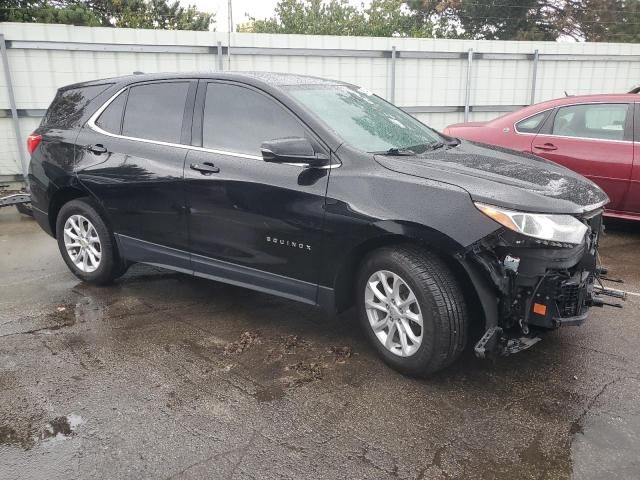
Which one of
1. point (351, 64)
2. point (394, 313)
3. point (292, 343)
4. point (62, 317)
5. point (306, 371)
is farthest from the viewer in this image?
point (351, 64)

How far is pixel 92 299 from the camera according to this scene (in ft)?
14.8

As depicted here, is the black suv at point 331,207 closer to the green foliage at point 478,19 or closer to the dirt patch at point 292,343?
the dirt patch at point 292,343

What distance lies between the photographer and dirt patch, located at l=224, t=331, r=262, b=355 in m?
3.56

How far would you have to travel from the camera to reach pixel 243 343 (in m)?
3.66

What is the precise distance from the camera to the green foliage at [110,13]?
17.1 meters

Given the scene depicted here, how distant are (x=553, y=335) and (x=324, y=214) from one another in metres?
1.80

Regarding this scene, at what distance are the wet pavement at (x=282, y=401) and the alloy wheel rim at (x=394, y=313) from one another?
0.21 meters

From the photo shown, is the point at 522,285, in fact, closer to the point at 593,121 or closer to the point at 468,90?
the point at 593,121

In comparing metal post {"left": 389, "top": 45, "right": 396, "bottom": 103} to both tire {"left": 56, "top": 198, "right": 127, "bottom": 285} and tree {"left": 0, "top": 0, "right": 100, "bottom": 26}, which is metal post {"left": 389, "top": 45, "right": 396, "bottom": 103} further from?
Answer: tree {"left": 0, "top": 0, "right": 100, "bottom": 26}

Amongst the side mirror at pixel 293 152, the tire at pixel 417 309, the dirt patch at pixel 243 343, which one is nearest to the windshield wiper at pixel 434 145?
the side mirror at pixel 293 152

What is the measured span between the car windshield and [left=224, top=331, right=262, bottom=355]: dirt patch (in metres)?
1.45

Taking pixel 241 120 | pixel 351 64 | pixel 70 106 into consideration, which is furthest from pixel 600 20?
pixel 241 120

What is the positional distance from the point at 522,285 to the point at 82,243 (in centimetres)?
364

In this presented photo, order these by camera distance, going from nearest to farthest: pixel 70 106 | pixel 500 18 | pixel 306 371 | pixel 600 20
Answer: pixel 306 371, pixel 70 106, pixel 600 20, pixel 500 18
